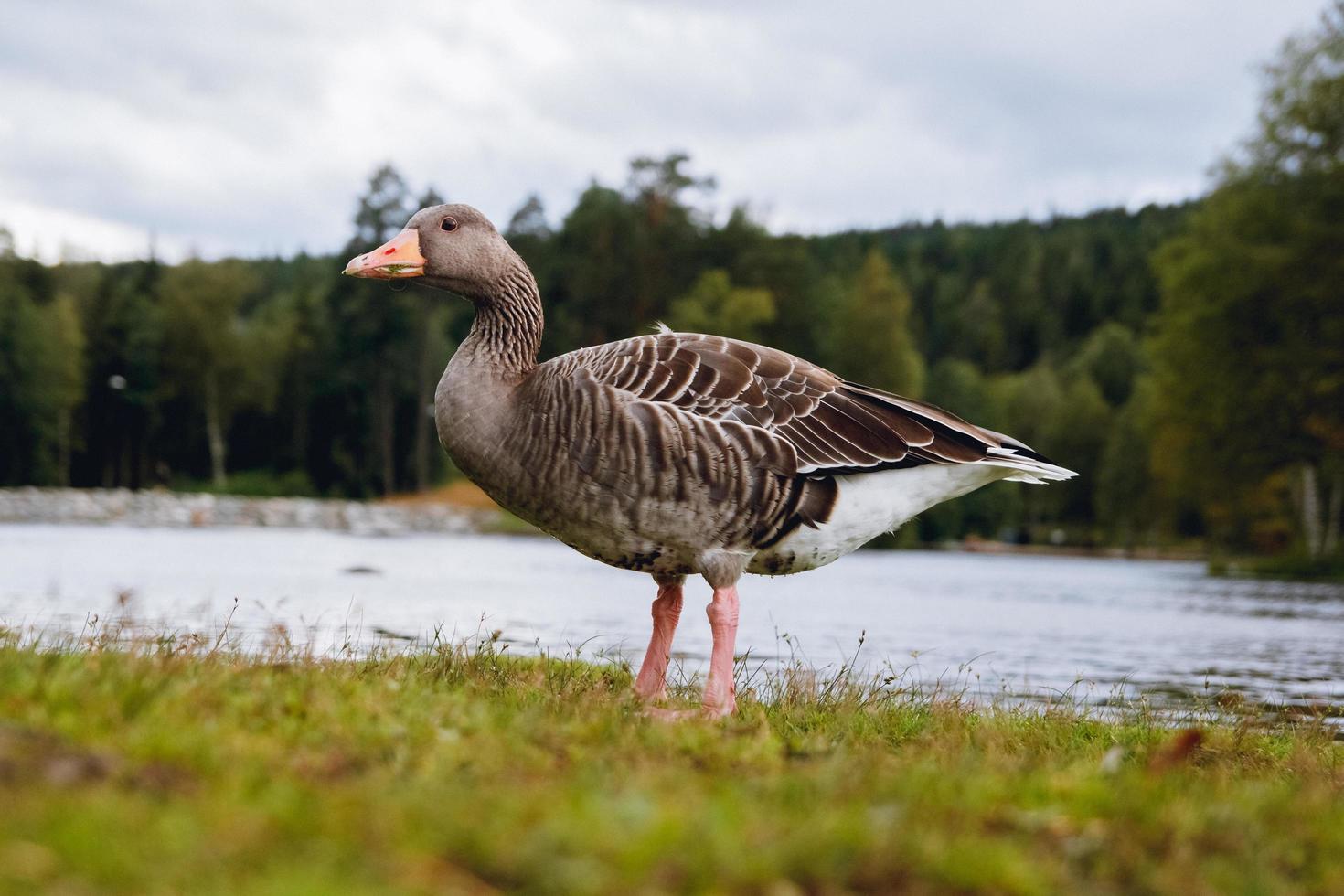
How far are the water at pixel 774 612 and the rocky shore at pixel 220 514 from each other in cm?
1751

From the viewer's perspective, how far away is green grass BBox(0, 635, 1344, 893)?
10.4 feet

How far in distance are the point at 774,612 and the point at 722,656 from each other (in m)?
15.4

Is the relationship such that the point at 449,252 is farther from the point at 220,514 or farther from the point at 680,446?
the point at 220,514

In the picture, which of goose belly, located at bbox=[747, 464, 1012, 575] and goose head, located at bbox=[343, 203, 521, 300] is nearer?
goose belly, located at bbox=[747, 464, 1012, 575]

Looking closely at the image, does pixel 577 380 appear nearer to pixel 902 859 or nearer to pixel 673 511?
pixel 673 511

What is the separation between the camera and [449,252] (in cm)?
829

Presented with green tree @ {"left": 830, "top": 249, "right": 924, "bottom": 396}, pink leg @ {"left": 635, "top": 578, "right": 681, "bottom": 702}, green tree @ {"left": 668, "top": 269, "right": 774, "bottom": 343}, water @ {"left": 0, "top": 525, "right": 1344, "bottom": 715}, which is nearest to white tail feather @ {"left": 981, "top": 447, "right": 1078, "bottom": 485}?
water @ {"left": 0, "top": 525, "right": 1344, "bottom": 715}

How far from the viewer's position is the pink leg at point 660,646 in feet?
27.0

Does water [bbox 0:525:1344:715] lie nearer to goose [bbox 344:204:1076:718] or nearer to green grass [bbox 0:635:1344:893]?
goose [bbox 344:204:1076:718]

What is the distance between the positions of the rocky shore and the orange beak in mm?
49870

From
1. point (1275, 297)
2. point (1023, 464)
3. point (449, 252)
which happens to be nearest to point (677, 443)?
point (449, 252)

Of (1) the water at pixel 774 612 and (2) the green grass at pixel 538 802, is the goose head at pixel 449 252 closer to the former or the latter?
(1) the water at pixel 774 612

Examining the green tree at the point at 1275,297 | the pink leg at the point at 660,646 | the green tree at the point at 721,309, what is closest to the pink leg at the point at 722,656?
the pink leg at the point at 660,646

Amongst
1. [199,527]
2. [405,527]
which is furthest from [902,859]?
[405,527]
